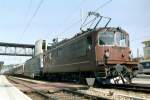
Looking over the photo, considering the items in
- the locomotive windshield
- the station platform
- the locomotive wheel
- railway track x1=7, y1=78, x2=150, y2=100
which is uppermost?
the locomotive windshield

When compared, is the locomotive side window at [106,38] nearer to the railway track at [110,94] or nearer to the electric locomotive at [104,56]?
the electric locomotive at [104,56]

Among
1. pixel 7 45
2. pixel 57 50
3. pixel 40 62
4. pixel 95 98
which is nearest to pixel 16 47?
pixel 7 45

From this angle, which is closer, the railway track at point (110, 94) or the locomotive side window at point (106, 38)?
the railway track at point (110, 94)

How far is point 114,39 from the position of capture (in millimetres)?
17812

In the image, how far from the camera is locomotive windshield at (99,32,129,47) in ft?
57.5

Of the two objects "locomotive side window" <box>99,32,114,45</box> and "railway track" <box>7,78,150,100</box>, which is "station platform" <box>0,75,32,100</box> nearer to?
"railway track" <box>7,78,150,100</box>

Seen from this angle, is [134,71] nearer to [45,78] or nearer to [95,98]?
[95,98]

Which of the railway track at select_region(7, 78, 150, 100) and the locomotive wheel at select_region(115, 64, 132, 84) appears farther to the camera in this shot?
the locomotive wheel at select_region(115, 64, 132, 84)

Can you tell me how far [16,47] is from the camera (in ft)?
286

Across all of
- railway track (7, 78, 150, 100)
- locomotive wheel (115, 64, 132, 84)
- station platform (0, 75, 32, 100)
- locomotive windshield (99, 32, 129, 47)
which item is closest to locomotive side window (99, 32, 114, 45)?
locomotive windshield (99, 32, 129, 47)

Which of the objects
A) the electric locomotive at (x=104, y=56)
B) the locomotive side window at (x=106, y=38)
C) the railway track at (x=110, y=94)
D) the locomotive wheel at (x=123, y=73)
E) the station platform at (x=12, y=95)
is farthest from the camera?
the locomotive side window at (x=106, y=38)

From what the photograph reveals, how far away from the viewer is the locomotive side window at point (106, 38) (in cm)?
1747

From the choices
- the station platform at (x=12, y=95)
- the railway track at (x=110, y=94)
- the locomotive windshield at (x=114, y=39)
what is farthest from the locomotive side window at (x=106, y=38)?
the station platform at (x=12, y=95)

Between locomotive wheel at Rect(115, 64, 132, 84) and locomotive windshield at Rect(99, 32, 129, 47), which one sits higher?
locomotive windshield at Rect(99, 32, 129, 47)
